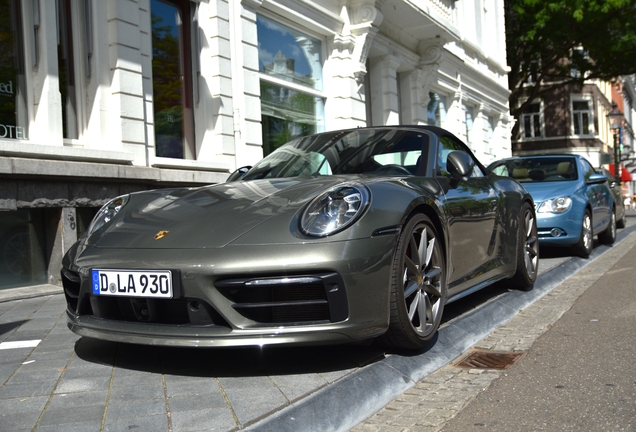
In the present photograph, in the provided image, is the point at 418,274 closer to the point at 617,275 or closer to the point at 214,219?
the point at 214,219

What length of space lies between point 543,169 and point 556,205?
1.15 metres

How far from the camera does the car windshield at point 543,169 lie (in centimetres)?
905

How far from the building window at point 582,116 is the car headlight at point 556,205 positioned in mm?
36987

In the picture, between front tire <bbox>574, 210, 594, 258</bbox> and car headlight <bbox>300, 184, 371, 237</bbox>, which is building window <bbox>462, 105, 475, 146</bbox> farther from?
car headlight <bbox>300, 184, 371, 237</bbox>

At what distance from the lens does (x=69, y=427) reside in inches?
93.2

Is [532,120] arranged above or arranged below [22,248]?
above

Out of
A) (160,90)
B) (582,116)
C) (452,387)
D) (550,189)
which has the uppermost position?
(582,116)

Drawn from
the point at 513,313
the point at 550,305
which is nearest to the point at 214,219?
the point at 513,313

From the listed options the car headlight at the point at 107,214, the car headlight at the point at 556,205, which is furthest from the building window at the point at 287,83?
the car headlight at the point at 107,214

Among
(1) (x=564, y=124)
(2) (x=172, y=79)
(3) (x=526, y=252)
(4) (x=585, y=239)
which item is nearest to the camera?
(3) (x=526, y=252)

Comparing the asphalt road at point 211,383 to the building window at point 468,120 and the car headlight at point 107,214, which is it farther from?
the building window at point 468,120

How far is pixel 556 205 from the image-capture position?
26.8ft

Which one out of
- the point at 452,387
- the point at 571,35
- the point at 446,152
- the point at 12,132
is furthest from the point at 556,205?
the point at 571,35

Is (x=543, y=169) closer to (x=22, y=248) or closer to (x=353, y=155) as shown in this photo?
(x=353, y=155)
